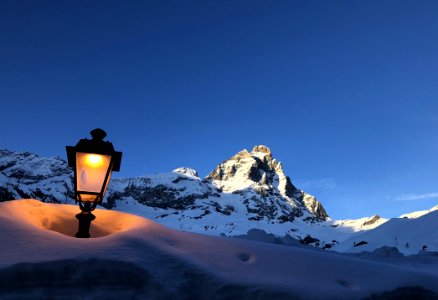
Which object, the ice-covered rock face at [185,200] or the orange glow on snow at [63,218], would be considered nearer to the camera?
the orange glow on snow at [63,218]

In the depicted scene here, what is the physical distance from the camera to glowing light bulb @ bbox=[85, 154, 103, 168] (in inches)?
148

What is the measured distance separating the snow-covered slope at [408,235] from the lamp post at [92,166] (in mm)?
18545

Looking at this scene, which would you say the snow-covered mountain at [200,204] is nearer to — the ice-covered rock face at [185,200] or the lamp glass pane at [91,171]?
the ice-covered rock face at [185,200]

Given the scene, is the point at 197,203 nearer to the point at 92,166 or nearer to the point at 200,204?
the point at 200,204

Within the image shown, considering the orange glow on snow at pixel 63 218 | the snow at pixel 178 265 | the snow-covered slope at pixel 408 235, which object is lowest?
the snow at pixel 178 265

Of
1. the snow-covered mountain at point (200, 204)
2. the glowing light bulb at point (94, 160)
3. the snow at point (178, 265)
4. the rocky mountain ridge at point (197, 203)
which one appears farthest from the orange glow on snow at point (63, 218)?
the snow-covered mountain at point (200, 204)

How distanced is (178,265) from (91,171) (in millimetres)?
1324

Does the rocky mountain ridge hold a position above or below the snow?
above

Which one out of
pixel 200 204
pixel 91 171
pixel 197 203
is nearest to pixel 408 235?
pixel 91 171

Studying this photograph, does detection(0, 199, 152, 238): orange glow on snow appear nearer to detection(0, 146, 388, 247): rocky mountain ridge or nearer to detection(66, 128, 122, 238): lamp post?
detection(66, 128, 122, 238): lamp post

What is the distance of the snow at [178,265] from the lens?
2.63 meters

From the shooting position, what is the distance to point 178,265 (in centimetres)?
291

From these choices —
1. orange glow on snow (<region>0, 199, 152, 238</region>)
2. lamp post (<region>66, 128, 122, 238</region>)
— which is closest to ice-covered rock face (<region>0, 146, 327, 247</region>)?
orange glow on snow (<region>0, 199, 152, 238</region>)

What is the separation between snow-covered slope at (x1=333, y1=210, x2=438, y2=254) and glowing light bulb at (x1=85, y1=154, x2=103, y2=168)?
1859 cm
